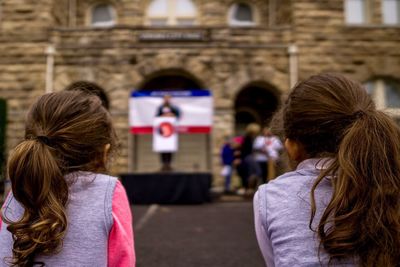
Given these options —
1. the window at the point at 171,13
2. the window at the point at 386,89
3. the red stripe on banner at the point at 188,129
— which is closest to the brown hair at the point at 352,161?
the red stripe on banner at the point at 188,129

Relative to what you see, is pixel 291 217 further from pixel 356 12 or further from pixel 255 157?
pixel 356 12

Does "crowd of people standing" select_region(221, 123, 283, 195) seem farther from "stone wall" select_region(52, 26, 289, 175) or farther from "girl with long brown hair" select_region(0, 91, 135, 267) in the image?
"girl with long brown hair" select_region(0, 91, 135, 267)

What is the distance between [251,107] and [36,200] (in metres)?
13.4

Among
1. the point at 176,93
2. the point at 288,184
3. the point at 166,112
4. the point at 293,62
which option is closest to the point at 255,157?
the point at 166,112

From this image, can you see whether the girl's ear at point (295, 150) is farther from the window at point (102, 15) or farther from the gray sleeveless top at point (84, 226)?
the window at point (102, 15)

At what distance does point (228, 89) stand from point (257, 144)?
2.26 m

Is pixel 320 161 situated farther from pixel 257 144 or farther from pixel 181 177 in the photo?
pixel 257 144

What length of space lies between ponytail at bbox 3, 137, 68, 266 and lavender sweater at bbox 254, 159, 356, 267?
2.10 feet

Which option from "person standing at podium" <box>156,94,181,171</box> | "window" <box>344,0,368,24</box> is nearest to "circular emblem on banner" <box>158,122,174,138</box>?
"person standing at podium" <box>156,94,181,171</box>

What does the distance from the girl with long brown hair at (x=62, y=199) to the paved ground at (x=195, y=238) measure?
260 cm

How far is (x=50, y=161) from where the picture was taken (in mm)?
1377

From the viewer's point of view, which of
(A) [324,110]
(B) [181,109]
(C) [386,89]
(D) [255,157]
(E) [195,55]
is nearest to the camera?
(A) [324,110]

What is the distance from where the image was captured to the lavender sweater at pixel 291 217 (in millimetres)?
1247

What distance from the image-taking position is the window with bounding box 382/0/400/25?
1284 centimetres
